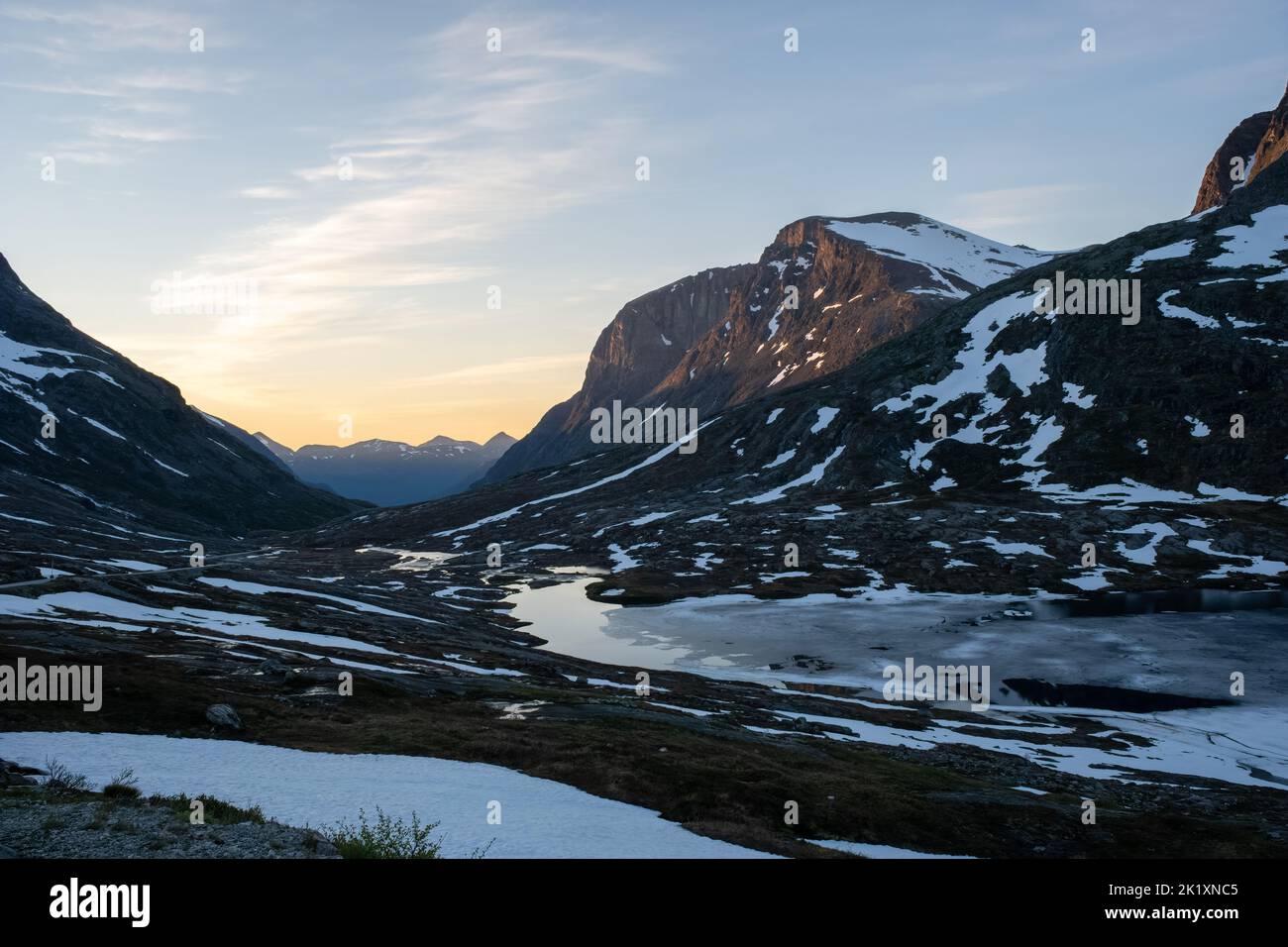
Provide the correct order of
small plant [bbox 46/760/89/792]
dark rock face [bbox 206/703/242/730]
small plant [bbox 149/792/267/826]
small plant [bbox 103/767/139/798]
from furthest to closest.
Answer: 1. dark rock face [bbox 206/703/242/730]
2. small plant [bbox 103/767/139/798]
3. small plant [bbox 46/760/89/792]
4. small plant [bbox 149/792/267/826]

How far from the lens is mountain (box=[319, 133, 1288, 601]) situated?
385 ft

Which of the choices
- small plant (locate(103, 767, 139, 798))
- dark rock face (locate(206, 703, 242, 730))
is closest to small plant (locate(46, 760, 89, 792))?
small plant (locate(103, 767, 139, 798))

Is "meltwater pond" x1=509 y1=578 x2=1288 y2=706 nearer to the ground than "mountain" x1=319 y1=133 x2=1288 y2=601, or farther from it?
nearer to the ground

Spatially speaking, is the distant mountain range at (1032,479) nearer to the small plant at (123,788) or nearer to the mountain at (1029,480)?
the mountain at (1029,480)

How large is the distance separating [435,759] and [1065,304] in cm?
20206

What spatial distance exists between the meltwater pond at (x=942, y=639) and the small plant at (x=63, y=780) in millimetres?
52353

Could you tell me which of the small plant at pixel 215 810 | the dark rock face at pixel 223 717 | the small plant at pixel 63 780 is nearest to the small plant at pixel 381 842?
the small plant at pixel 215 810

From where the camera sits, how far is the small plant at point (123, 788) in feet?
73.5

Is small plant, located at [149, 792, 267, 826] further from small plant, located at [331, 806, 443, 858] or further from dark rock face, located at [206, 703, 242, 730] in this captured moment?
dark rock face, located at [206, 703, 242, 730]

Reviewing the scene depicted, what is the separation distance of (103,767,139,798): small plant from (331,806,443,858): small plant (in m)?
5.84

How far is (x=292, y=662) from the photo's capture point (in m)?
48.3

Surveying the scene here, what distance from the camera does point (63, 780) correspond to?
23.2 m

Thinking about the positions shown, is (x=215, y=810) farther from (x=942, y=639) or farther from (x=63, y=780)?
(x=942, y=639)
